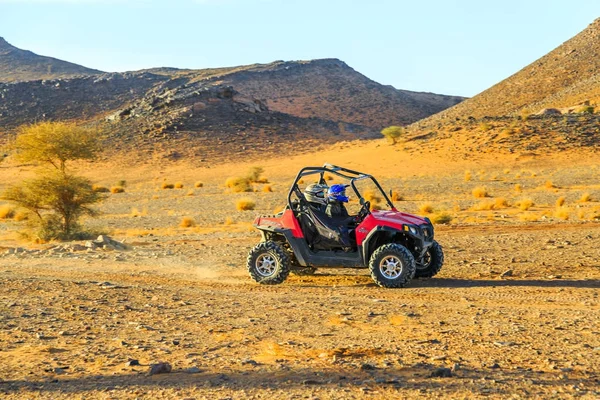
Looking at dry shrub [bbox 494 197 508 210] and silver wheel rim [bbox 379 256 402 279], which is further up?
dry shrub [bbox 494 197 508 210]

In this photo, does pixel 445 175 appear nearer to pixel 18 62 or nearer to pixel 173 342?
Answer: pixel 173 342

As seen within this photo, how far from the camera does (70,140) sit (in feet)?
92.1

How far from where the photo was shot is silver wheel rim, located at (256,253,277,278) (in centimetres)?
1238

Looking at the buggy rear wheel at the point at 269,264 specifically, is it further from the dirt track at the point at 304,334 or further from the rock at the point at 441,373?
the rock at the point at 441,373

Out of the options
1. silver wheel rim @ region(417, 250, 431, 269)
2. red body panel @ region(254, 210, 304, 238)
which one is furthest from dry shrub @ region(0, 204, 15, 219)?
silver wheel rim @ region(417, 250, 431, 269)

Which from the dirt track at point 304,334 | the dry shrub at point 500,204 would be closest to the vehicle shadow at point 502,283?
the dirt track at point 304,334

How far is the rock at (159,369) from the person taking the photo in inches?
261

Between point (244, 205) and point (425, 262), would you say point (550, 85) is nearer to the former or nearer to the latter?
point (244, 205)

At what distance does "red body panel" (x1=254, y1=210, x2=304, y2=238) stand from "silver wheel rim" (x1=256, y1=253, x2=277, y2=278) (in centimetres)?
53

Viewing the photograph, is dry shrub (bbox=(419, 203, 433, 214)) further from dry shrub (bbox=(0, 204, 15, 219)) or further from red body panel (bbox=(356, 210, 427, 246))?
dry shrub (bbox=(0, 204, 15, 219))

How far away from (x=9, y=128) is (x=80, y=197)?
63.1 m

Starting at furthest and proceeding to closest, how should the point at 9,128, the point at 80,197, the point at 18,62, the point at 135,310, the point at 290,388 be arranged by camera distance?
the point at 18,62 → the point at 9,128 → the point at 80,197 → the point at 135,310 → the point at 290,388

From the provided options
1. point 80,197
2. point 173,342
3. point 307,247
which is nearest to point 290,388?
point 173,342

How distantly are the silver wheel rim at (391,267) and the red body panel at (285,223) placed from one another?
58.4 inches
